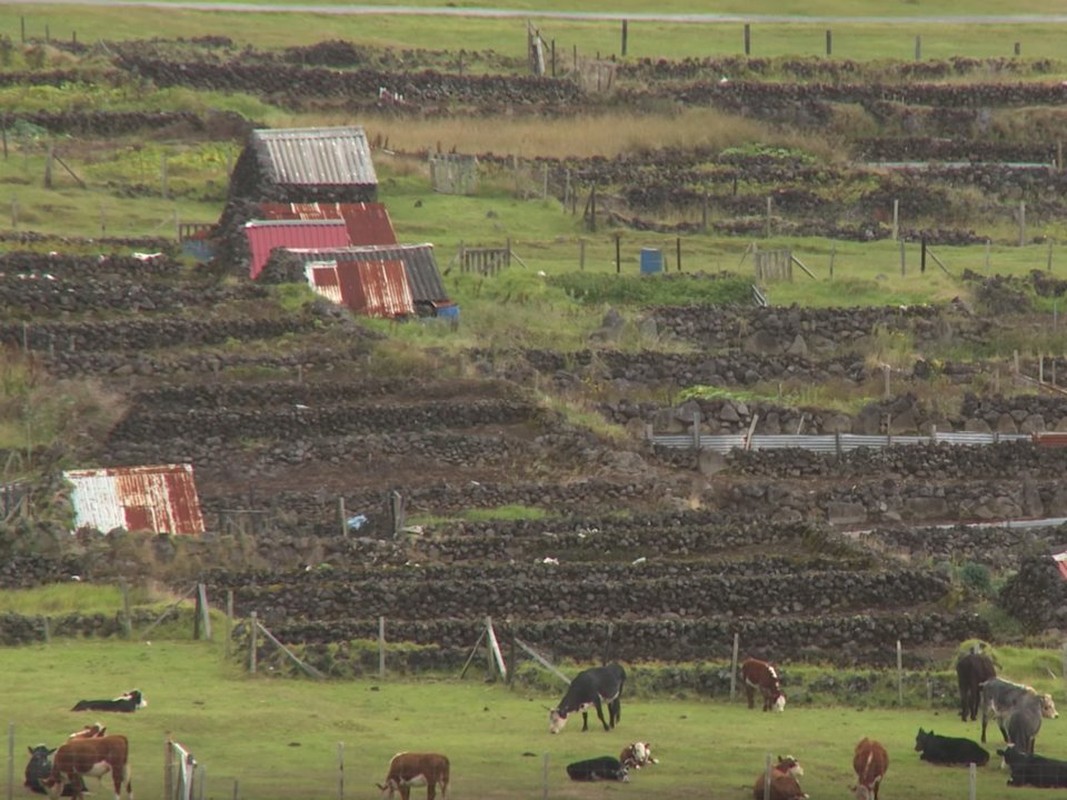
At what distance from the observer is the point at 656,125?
101750mm

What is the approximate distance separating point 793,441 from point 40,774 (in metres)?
32.5

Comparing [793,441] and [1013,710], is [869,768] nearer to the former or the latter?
[1013,710]

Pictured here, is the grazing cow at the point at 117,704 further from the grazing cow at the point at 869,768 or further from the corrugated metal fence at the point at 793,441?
the corrugated metal fence at the point at 793,441

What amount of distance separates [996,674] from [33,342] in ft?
101

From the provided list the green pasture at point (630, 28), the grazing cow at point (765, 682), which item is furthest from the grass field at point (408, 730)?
the green pasture at point (630, 28)

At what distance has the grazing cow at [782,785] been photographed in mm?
35750

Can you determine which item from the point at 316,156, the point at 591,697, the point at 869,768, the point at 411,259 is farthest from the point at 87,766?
the point at 316,156

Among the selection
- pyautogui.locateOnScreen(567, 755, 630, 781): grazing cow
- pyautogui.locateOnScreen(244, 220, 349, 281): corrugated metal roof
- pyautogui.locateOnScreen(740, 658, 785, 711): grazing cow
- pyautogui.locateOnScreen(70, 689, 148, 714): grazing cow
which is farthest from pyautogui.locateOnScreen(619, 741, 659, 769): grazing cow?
pyautogui.locateOnScreen(244, 220, 349, 281): corrugated metal roof

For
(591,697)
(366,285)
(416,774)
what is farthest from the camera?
(366,285)

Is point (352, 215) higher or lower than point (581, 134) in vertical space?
lower

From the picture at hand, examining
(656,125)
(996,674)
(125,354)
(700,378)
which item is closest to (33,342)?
(125,354)

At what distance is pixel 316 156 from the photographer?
8269 cm

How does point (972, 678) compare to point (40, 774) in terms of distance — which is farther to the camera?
point (972, 678)

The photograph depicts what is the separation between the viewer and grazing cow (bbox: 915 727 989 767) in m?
38.2
